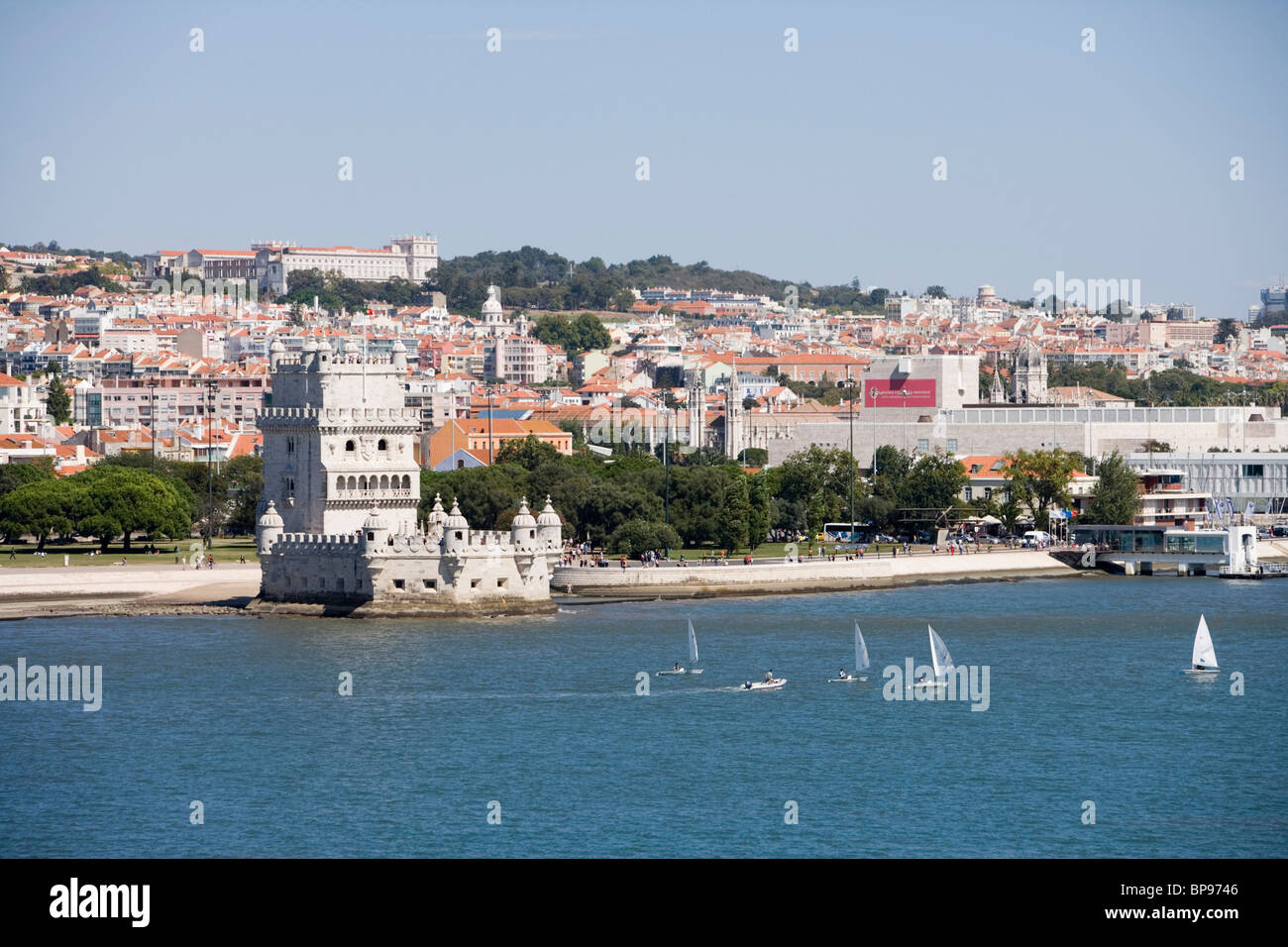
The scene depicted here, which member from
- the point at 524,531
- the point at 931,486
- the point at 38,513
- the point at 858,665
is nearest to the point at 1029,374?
the point at 931,486

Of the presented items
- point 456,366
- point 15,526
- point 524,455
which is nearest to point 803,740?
point 15,526

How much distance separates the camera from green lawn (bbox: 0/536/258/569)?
194 ft

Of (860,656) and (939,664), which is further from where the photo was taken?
(860,656)

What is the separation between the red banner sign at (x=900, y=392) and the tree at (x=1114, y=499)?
25.0 m

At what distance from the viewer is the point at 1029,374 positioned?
135500 millimetres

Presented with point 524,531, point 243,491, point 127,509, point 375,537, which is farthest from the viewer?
point 243,491

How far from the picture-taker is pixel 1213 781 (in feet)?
98.3

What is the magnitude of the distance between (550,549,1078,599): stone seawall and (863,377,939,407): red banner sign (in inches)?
1452

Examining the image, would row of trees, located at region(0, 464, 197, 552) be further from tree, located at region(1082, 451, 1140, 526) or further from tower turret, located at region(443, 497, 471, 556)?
tree, located at region(1082, 451, 1140, 526)

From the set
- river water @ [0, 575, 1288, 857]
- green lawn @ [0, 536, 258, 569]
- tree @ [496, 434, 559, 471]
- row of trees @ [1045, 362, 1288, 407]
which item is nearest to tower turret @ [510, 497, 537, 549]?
river water @ [0, 575, 1288, 857]

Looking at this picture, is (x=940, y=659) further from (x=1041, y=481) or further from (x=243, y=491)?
(x=1041, y=481)

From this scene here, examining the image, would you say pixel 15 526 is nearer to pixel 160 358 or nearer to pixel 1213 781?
pixel 1213 781

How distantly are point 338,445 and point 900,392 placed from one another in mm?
57468

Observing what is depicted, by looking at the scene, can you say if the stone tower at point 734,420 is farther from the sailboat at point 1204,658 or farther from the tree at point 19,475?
the sailboat at point 1204,658
